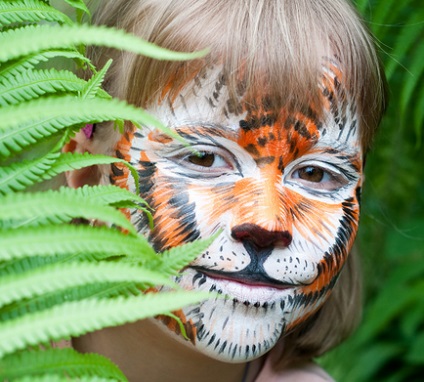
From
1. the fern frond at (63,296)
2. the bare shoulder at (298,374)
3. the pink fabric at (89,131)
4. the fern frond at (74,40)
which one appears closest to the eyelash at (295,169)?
the pink fabric at (89,131)

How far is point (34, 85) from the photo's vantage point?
126 centimetres

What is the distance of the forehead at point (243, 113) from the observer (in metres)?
1.63

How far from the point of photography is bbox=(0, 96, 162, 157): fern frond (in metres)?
0.98

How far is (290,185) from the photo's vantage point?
5.60ft

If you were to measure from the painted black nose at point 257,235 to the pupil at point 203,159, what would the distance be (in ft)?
0.62

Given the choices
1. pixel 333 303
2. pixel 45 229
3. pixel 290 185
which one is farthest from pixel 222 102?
pixel 333 303

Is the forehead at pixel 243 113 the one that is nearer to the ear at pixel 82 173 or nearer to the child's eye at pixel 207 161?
the child's eye at pixel 207 161

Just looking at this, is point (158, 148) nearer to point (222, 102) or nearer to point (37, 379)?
point (222, 102)

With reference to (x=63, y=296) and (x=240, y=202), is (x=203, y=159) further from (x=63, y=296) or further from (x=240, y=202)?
(x=63, y=296)

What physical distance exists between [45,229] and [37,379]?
21 centimetres

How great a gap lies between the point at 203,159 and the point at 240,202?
0.50ft

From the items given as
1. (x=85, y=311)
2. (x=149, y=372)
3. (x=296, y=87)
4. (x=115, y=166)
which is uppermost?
(x=296, y=87)

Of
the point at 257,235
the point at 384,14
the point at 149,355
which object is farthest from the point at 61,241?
the point at 384,14

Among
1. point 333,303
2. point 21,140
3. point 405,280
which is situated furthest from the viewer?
point 405,280
